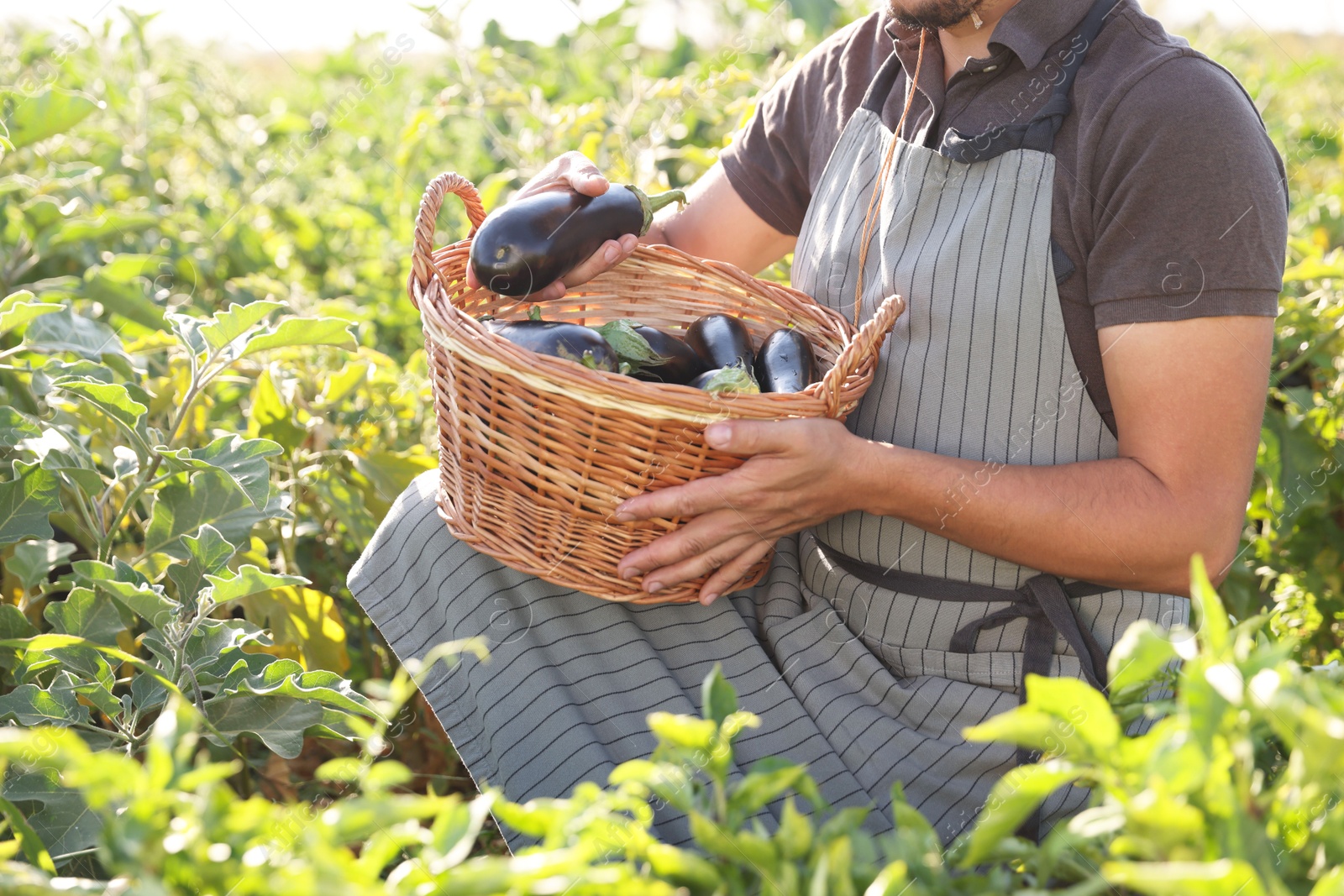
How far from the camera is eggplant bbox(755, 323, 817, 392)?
1.43 m

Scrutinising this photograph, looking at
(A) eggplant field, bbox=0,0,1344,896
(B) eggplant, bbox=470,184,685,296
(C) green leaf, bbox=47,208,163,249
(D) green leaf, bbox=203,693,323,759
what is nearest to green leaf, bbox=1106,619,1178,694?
(A) eggplant field, bbox=0,0,1344,896

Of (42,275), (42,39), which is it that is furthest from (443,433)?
(42,39)

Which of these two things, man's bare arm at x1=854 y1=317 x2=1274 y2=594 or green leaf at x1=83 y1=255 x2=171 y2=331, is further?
green leaf at x1=83 y1=255 x2=171 y2=331

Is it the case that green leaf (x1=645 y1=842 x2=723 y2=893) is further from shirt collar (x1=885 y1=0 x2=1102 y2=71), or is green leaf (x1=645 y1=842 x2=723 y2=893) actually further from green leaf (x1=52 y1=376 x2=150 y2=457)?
shirt collar (x1=885 y1=0 x2=1102 y2=71)

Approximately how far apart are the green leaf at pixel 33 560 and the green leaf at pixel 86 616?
7.9 inches

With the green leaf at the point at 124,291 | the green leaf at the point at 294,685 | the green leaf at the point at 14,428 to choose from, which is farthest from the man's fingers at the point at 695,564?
Result: the green leaf at the point at 124,291

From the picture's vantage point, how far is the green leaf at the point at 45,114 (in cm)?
197

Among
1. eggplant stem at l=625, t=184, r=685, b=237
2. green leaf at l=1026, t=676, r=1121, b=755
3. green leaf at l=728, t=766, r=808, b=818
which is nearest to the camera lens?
green leaf at l=1026, t=676, r=1121, b=755

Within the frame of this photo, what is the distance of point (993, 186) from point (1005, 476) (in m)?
0.39

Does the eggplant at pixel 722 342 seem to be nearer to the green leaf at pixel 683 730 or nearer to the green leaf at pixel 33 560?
the green leaf at pixel 683 730

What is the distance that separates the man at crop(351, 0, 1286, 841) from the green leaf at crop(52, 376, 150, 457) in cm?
35

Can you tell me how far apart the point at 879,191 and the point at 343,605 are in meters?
1.33

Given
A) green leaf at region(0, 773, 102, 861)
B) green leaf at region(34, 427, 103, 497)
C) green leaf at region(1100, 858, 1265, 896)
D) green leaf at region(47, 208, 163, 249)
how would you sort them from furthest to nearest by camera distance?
1. green leaf at region(47, 208, 163, 249)
2. green leaf at region(34, 427, 103, 497)
3. green leaf at region(0, 773, 102, 861)
4. green leaf at region(1100, 858, 1265, 896)

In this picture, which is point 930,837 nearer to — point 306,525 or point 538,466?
point 538,466
